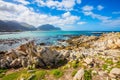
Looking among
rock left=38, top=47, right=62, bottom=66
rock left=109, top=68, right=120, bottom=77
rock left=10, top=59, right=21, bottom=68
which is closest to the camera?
rock left=109, top=68, right=120, bottom=77

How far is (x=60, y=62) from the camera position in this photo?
83.4ft

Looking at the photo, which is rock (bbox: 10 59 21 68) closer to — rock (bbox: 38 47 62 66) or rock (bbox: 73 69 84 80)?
rock (bbox: 38 47 62 66)

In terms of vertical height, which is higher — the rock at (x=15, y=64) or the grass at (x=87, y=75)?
the grass at (x=87, y=75)

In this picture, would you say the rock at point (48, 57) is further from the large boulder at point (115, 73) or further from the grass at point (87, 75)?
the large boulder at point (115, 73)

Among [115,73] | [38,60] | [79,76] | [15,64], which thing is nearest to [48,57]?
[38,60]

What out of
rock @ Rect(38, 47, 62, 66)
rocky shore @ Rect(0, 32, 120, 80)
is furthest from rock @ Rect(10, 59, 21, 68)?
rock @ Rect(38, 47, 62, 66)

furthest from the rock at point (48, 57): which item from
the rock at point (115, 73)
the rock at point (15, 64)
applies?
the rock at point (115, 73)

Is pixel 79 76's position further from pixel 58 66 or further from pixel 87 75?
pixel 58 66

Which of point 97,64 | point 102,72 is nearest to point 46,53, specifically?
point 97,64

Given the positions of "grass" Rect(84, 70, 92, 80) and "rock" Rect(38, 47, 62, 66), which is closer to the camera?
"grass" Rect(84, 70, 92, 80)

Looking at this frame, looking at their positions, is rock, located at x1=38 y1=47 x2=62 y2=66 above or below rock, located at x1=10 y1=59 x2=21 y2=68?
above

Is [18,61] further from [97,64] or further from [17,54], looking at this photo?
[97,64]

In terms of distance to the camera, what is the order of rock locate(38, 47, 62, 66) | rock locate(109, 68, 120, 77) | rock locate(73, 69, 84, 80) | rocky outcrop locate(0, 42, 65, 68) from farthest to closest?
rock locate(38, 47, 62, 66) < rocky outcrop locate(0, 42, 65, 68) < rock locate(73, 69, 84, 80) < rock locate(109, 68, 120, 77)

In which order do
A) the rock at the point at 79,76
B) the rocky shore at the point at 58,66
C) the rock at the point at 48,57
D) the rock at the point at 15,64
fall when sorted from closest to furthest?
the rock at the point at 79,76 → the rocky shore at the point at 58,66 → the rock at the point at 48,57 → the rock at the point at 15,64
